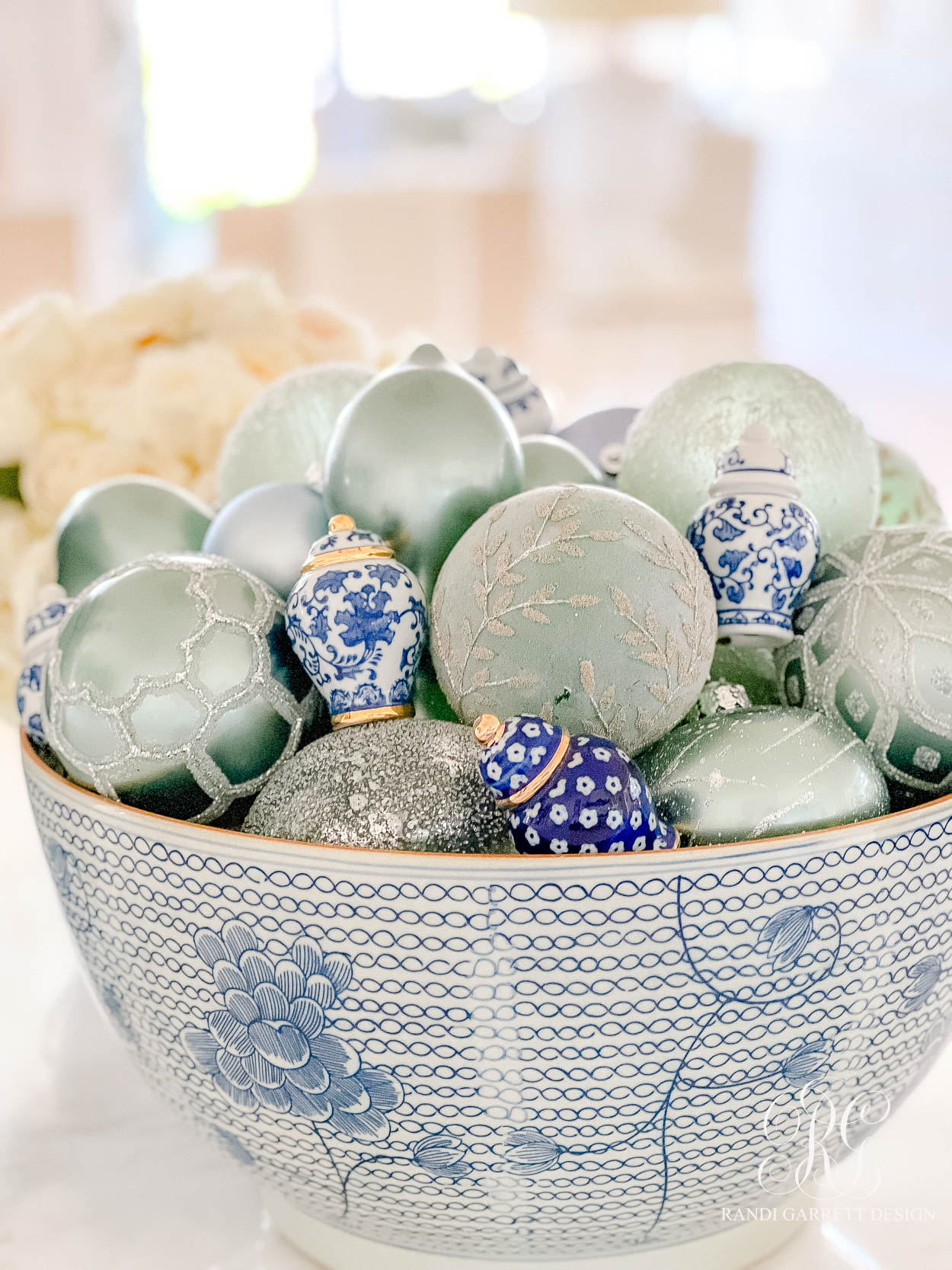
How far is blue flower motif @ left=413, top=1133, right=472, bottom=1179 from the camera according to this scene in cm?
33

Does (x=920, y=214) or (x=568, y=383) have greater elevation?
(x=920, y=214)

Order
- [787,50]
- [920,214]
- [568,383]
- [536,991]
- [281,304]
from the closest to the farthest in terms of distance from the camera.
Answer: [536,991], [281,304], [568,383], [920,214], [787,50]

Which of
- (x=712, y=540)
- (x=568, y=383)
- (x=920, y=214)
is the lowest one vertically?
(x=568, y=383)

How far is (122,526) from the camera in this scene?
0.47 m

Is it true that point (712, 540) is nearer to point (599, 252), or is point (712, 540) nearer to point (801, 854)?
point (801, 854)

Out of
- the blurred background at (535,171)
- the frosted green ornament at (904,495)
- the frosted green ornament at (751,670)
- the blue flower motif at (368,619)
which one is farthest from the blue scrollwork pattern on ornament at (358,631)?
the blurred background at (535,171)

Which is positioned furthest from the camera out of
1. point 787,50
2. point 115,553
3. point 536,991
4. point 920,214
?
point 787,50

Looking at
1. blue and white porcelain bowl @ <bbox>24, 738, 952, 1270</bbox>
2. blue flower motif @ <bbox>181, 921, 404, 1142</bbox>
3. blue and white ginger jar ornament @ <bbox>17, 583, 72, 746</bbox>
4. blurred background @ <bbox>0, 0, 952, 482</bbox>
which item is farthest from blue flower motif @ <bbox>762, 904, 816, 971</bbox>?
blurred background @ <bbox>0, 0, 952, 482</bbox>

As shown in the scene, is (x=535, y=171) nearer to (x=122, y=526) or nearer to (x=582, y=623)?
(x=122, y=526)

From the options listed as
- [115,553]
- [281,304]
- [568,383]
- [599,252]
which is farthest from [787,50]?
[115,553]

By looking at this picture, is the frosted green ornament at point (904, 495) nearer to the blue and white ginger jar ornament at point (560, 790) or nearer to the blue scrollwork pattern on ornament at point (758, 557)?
the blue scrollwork pattern on ornament at point (758, 557)

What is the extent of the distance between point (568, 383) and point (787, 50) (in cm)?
191

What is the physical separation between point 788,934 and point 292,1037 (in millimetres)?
128

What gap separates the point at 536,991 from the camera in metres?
0.31
